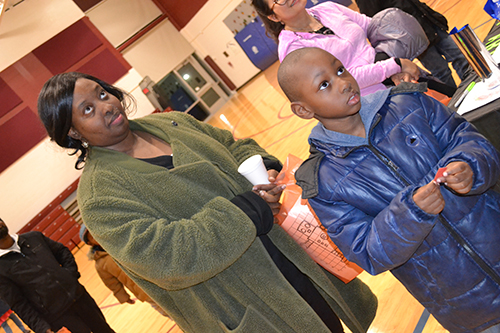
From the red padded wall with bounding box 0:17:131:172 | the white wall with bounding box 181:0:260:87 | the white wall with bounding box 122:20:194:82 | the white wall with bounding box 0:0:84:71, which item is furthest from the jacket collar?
the white wall with bounding box 181:0:260:87

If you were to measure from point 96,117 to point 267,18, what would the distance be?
115 cm

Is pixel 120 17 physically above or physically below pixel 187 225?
above

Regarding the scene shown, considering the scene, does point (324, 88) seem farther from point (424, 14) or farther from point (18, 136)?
point (18, 136)

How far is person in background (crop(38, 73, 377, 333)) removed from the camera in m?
1.30

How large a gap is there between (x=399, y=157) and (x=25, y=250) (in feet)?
9.97

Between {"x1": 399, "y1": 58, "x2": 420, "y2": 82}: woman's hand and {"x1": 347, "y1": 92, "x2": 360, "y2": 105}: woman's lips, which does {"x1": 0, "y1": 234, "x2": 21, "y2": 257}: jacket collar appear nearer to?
{"x1": 347, "y1": 92, "x2": 360, "y2": 105}: woman's lips

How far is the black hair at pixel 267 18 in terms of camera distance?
2.02m

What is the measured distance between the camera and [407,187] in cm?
109

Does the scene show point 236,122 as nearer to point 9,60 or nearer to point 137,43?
point 137,43

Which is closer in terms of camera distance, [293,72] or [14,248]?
[293,72]

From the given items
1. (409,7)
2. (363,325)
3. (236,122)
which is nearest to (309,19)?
(409,7)

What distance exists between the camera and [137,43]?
376 inches

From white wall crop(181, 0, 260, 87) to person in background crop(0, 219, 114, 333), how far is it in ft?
25.0

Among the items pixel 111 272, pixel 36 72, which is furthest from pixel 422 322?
pixel 36 72
